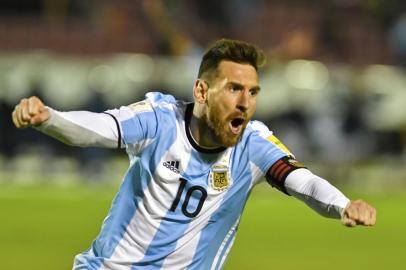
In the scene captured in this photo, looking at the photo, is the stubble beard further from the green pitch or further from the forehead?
the green pitch

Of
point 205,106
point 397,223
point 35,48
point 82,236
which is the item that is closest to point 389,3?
point 35,48

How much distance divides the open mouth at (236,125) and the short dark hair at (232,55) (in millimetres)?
303

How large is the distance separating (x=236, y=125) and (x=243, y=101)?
Result: 15cm

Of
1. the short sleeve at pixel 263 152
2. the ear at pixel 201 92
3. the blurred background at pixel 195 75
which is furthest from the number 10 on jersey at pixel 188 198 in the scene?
the blurred background at pixel 195 75

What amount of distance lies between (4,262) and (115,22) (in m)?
13.7

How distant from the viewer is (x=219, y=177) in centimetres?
608

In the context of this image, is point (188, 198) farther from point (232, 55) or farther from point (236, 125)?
point (232, 55)

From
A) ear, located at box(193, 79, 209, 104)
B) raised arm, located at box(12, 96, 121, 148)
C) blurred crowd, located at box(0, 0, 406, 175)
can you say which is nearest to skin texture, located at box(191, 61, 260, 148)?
ear, located at box(193, 79, 209, 104)

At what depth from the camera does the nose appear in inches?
230

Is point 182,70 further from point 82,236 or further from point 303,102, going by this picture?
point 82,236

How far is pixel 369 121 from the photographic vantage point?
71.8ft

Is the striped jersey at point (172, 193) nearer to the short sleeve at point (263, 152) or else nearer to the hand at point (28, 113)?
the short sleeve at point (263, 152)

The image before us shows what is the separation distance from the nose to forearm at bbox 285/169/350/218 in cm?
44

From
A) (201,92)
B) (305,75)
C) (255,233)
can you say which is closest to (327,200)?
(201,92)
